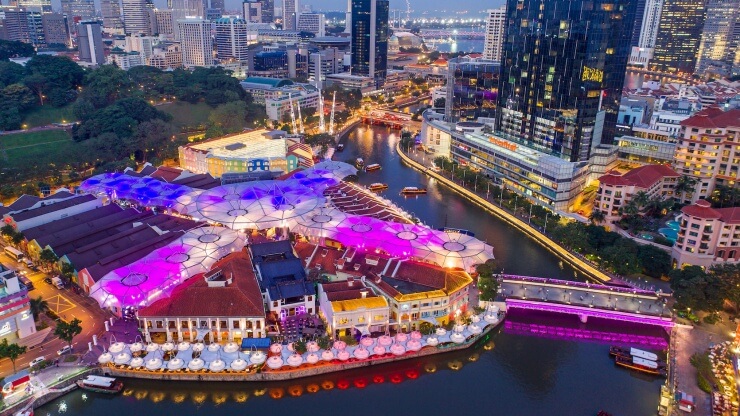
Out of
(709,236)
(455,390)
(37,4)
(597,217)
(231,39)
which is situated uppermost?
(37,4)

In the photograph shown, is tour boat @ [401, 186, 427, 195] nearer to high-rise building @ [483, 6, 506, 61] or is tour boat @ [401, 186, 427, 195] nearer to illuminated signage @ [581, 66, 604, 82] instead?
illuminated signage @ [581, 66, 604, 82]

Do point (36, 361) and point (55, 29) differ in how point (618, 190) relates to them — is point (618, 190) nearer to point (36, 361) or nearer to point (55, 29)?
point (36, 361)

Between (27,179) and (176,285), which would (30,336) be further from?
(27,179)

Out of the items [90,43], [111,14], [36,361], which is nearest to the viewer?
[36,361]

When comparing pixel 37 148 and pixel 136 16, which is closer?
pixel 37 148

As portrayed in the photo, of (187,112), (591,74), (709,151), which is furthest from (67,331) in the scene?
(187,112)

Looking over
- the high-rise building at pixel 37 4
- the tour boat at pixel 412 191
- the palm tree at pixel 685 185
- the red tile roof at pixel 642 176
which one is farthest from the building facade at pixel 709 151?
the high-rise building at pixel 37 4

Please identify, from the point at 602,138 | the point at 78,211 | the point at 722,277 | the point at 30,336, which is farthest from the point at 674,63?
the point at 30,336

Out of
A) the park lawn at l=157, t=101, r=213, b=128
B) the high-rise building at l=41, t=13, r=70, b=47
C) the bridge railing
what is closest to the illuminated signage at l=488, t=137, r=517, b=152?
the bridge railing

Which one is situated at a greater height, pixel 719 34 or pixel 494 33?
pixel 719 34
